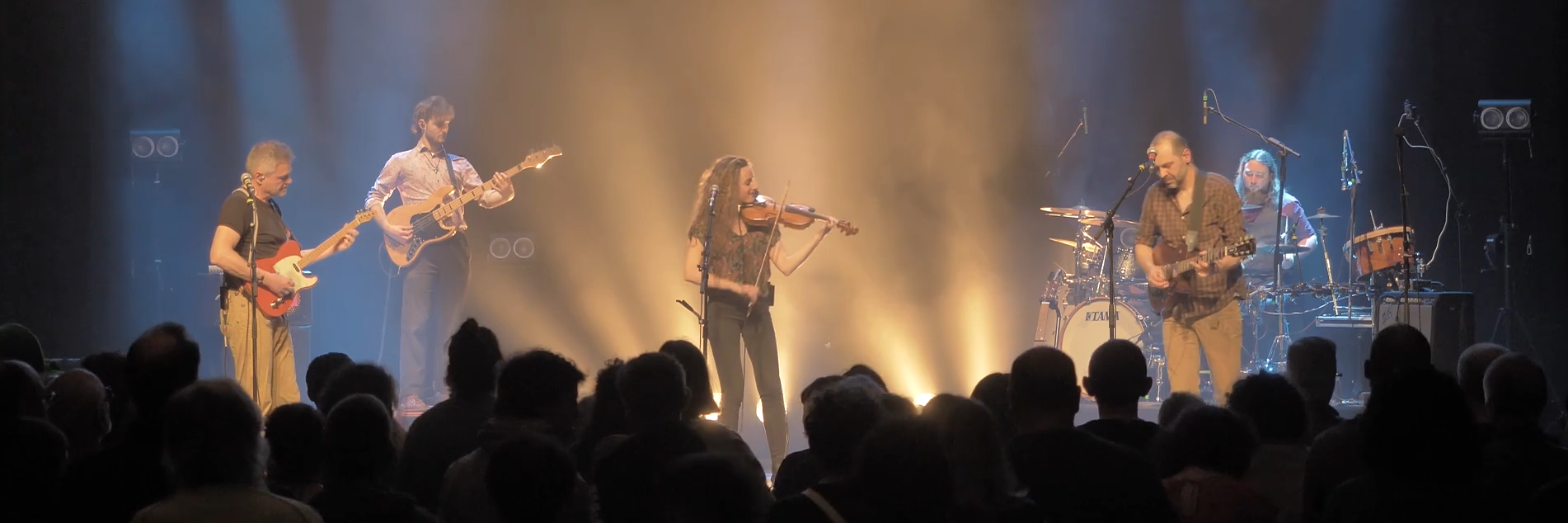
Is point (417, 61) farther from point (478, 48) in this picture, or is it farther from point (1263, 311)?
point (1263, 311)

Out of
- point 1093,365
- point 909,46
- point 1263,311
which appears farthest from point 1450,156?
point 1093,365

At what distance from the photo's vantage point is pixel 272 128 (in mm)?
12898

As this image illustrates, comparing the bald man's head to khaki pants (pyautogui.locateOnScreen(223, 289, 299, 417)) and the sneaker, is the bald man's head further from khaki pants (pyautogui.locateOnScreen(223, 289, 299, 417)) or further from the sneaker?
the sneaker

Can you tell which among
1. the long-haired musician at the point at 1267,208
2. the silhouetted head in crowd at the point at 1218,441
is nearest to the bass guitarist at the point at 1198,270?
the long-haired musician at the point at 1267,208

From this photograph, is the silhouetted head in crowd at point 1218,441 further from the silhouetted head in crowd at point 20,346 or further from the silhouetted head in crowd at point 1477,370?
the silhouetted head in crowd at point 20,346

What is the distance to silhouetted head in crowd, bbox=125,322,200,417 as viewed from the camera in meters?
3.97

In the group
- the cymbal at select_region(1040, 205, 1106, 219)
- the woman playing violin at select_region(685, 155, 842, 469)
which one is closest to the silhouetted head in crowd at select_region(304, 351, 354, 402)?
the woman playing violin at select_region(685, 155, 842, 469)

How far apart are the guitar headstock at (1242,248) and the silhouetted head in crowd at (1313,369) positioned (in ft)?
9.96

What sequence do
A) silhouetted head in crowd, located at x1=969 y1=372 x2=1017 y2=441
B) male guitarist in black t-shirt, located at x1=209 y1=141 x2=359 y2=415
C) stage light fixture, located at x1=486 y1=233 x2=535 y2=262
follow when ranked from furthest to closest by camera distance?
stage light fixture, located at x1=486 y1=233 x2=535 y2=262
male guitarist in black t-shirt, located at x1=209 y1=141 x2=359 y2=415
silhouetted head in crowd, located at x1=969 y1=372 x2=1017 y2=441

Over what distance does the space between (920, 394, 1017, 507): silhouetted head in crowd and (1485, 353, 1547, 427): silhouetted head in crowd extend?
1535 mm

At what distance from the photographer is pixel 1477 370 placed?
15.4 feet

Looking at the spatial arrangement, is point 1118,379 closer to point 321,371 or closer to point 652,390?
point 652,390

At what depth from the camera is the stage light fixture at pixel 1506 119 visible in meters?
10.1

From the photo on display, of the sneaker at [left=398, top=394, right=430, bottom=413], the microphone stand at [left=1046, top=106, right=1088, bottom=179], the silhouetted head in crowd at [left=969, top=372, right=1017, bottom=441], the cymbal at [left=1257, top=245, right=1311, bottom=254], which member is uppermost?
the microphone stand at [left=1046, top=106, right=1088, bottom=179]
